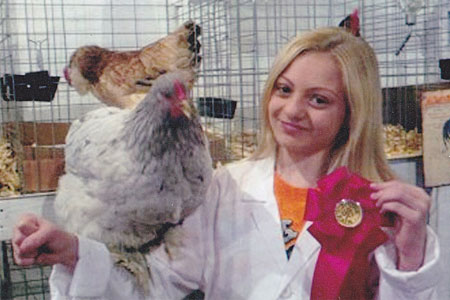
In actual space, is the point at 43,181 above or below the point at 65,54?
below

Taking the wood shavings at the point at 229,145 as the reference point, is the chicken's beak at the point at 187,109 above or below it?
above

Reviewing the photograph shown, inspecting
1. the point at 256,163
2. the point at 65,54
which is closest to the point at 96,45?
the point at 65,54

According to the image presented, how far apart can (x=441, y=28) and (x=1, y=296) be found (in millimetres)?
908

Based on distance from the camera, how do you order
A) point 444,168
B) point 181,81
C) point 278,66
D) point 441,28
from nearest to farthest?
1. point 181,81
2. point 278,66
3. point 444,168
4. point 441,28

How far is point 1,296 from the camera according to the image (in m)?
0.74

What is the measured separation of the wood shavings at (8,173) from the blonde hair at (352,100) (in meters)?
0.33

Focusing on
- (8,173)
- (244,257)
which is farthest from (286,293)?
(8,173)

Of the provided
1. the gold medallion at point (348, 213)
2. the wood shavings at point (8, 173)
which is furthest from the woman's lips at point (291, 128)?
the wood shavings at point (8, 173)

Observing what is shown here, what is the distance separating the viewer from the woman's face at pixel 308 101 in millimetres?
716

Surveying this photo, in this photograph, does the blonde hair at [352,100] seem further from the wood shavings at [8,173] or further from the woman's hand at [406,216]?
the wood shavings at [8,173]

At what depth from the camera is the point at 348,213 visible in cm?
68

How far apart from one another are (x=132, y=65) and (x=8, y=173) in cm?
21

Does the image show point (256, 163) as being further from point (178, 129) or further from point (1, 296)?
point (1, 296)

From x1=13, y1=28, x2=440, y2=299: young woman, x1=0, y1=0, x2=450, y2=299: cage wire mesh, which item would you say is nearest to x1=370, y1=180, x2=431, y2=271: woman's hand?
x1=13, y1=28, x2=440, y2=299: young woman
